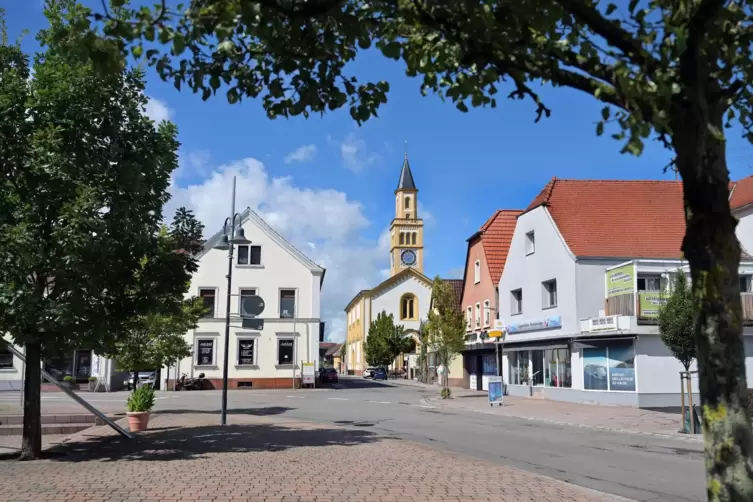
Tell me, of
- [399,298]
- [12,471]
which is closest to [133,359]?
[12,471]

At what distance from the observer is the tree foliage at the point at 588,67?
3.73 meters

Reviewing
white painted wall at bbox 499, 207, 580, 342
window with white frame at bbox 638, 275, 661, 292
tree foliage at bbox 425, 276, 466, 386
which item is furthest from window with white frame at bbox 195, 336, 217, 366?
window with white frame at bbox 638, 275, 661, 292

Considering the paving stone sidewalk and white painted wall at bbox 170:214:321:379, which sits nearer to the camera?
the paving stone sidewalk

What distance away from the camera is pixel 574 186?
34219 mm

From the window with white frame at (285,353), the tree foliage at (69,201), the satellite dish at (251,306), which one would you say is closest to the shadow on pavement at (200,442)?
the tree foliage at (69,201)

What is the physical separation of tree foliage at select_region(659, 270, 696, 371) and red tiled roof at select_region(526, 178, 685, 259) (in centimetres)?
1033

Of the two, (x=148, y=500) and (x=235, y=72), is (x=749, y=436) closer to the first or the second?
(x=235, y=72)

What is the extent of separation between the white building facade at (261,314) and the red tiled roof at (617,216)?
715 inches

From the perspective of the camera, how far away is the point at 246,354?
4575 cm

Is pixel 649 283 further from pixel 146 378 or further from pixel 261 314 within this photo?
pixel 146 378

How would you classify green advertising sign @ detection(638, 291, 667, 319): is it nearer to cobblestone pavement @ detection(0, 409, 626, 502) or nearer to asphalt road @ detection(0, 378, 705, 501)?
asphalt road @ detection(0, 378, 705, 501)

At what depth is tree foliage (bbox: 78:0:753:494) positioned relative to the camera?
3734 mm

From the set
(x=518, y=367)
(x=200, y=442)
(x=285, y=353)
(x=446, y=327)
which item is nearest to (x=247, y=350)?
(x=285, y=353)

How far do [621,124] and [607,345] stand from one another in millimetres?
25331
